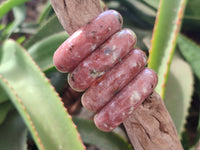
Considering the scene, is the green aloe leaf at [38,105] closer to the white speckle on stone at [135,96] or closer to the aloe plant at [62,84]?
the aloe plant at [62,84]

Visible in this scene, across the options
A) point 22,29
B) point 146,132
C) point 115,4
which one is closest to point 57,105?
point 146,132

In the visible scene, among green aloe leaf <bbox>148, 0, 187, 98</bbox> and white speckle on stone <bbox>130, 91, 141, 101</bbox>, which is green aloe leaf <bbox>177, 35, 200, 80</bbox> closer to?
green aloe leaf <bbox>148, 0, 187, 98</bbox>

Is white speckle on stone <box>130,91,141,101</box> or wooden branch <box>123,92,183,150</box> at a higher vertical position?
white speckle on stone <box>130,91,141,101</box>

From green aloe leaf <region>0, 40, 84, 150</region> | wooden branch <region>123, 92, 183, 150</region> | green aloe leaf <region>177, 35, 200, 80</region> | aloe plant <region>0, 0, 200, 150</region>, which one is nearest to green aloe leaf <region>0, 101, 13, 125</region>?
aloe plant <region>0, 0, 200, 150</region>

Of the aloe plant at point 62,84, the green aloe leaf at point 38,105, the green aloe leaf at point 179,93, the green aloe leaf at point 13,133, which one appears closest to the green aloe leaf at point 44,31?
the aloe plant at point 62,84

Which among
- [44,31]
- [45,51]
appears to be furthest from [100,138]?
[44,31]

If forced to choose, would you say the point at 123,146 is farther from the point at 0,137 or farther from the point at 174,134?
the point at 0,137
